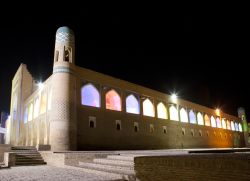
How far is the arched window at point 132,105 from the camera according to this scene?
17.1 metres

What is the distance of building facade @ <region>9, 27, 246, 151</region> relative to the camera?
12727 millimetres

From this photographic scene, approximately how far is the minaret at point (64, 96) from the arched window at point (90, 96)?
108cm

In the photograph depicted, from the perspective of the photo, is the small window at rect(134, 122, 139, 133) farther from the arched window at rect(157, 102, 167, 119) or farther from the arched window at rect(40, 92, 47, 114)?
the arched window at rect(40, 92, 47, 114)

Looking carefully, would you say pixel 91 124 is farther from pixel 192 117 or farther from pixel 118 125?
pixel 192 117

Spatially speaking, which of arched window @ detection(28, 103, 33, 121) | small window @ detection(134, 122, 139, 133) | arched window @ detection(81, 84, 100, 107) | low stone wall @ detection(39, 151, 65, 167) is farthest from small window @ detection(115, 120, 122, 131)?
arched window @ detection(28, 103, 33, 121)

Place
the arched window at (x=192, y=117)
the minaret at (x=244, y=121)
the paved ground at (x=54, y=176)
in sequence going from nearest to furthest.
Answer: the paved ground at (x=54, y=176) → the arched window at (x=192, y=117) → the minaret at (x=244, y=121)

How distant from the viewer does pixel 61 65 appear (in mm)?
13211

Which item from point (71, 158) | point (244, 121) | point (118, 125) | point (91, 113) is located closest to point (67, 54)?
point (91, 113)

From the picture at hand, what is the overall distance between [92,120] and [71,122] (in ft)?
6.19

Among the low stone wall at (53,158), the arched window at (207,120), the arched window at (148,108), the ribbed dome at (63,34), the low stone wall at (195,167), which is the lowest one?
the low stone wall at (53,158)

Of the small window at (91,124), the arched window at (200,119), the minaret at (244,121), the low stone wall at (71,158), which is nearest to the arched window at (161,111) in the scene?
the arched window at (200,119)

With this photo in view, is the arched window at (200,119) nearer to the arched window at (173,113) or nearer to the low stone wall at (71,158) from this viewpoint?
the arched window at (173,113)

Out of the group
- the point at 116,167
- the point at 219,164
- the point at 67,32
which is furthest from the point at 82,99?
the point at 219,164

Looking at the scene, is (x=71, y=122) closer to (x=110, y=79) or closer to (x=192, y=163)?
(x=110, y=79)
